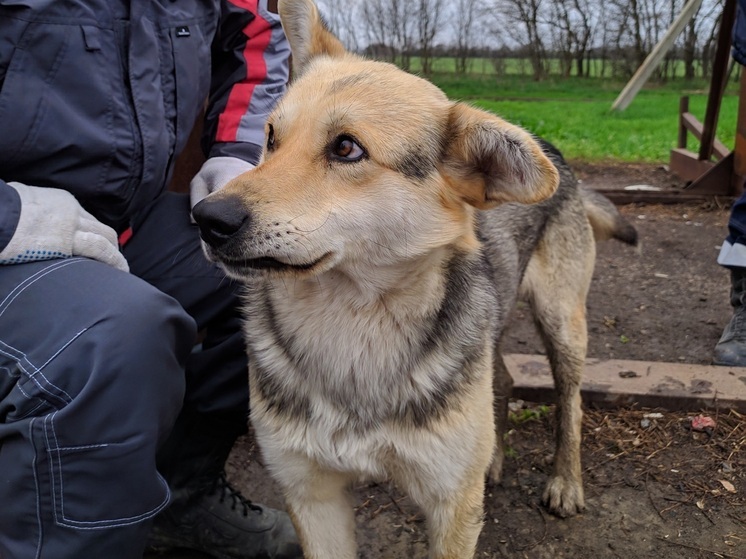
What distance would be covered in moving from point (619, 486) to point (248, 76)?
2.26 meters

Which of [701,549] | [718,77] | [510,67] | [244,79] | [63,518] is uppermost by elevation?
[510,67]

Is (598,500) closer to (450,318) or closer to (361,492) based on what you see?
(361,492)

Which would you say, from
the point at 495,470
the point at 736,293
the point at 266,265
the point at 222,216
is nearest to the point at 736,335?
the point at 736,293

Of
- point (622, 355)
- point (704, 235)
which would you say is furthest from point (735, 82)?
point (622, 355)

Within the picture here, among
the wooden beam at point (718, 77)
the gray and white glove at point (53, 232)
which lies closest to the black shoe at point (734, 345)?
the gray and white glove at point (53, 232)

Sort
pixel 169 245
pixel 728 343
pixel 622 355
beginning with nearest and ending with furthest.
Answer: pixel 169 245 → pixel 728 343 → pixel 622 355

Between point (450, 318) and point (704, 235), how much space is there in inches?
192

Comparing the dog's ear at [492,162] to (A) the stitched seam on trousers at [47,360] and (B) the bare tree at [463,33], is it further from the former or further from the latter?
(B) the bare tree at [463,33]

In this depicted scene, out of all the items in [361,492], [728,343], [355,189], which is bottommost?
[361,492]

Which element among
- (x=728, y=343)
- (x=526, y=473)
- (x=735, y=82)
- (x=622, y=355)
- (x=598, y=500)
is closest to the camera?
(x=598, y=500)

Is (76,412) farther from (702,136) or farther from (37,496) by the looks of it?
(702,136)

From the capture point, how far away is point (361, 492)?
3012 mm

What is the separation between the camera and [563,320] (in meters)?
3.04

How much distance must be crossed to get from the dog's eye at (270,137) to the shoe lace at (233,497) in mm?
1371
